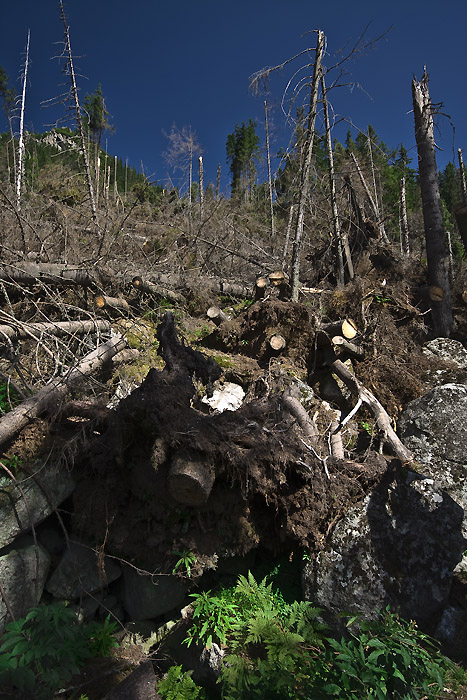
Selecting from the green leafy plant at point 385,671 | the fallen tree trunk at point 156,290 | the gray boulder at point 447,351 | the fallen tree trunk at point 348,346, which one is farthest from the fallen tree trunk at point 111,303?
the green leafy plant at point 385,671

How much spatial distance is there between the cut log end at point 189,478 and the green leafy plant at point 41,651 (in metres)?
1.27

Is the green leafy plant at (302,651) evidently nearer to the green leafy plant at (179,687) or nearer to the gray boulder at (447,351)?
the green leafy plant at (179,687)

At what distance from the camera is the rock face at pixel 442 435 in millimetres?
4539

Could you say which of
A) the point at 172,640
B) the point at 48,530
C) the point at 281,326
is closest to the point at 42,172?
the point at 281,326

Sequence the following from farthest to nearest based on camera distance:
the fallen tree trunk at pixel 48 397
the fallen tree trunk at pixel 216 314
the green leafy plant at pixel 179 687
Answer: the fallen tree trunk at pixel 216 314 → the fallen tree trunk at pixel 48 397 → the green leafy plant at pixel 179 687

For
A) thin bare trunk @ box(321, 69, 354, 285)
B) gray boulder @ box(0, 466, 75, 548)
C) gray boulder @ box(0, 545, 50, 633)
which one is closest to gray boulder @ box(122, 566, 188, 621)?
gray boulder @ box(0, 545, 50, 633)

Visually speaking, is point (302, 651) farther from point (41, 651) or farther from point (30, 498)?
point (30, 498)

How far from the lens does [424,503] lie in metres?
4.12

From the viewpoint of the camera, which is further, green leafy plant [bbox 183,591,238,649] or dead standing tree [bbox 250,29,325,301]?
dead standing tree [bbox 250,29,325,301]

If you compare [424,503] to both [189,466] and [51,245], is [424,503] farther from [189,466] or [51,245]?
[51,245]

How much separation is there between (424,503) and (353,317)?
12.1 ft

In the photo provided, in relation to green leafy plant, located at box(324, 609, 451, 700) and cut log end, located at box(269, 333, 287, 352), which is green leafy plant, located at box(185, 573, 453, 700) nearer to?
green leafy plant, located at box(324, 609, 451, 700)

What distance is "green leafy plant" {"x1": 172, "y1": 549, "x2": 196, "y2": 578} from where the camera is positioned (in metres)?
3.96

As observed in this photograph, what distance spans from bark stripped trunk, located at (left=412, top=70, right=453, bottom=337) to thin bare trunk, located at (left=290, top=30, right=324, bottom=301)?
2.58 meters
